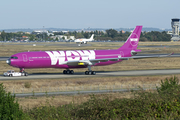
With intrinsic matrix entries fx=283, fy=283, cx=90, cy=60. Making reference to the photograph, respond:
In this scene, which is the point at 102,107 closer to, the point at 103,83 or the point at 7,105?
the point at 7,105

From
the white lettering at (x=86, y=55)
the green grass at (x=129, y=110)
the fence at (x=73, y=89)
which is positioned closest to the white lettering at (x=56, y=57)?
the white lettering at (x=86, y=55)

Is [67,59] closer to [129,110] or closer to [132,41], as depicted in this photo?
[132,41]

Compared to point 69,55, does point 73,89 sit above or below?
A: below

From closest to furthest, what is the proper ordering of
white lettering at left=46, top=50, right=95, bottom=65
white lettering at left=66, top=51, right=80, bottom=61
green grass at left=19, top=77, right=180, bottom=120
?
green grass at left=19, top=77, right=180, bottom=120 < white lettering at left=46, top=50, right=95, bottom=65 < white lettering at left=66, top=51, right=80, bottom=61

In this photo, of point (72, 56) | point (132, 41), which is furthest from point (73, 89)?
point (132, 41)

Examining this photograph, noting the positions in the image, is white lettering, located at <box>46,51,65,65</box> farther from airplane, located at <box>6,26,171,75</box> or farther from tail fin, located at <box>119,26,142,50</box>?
tail fin, located at <box>119,26,142,50</box>

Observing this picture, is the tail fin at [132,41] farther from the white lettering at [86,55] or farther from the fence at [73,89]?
the fence at [73,89]

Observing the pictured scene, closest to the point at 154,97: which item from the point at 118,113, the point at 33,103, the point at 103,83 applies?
the point at 118,113

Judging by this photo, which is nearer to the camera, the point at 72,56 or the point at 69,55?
the point at 69,55

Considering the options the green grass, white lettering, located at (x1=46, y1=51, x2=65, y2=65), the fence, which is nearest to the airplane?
white lettering, located at (x1=46, y1=51, x2=65, y2=65)

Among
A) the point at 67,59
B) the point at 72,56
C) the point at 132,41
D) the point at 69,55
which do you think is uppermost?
the point at 132,41

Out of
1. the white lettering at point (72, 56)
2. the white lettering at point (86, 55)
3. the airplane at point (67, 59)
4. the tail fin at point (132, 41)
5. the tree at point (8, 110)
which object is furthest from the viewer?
the tail fin at point (132, 41)

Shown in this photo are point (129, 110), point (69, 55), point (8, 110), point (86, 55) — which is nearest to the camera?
point (8, 110)

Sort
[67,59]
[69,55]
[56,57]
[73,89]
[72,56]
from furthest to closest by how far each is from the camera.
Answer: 1. [72,56]
2. [69,55]
3. [67,59]
4. [56,57]
5. [73,89]
